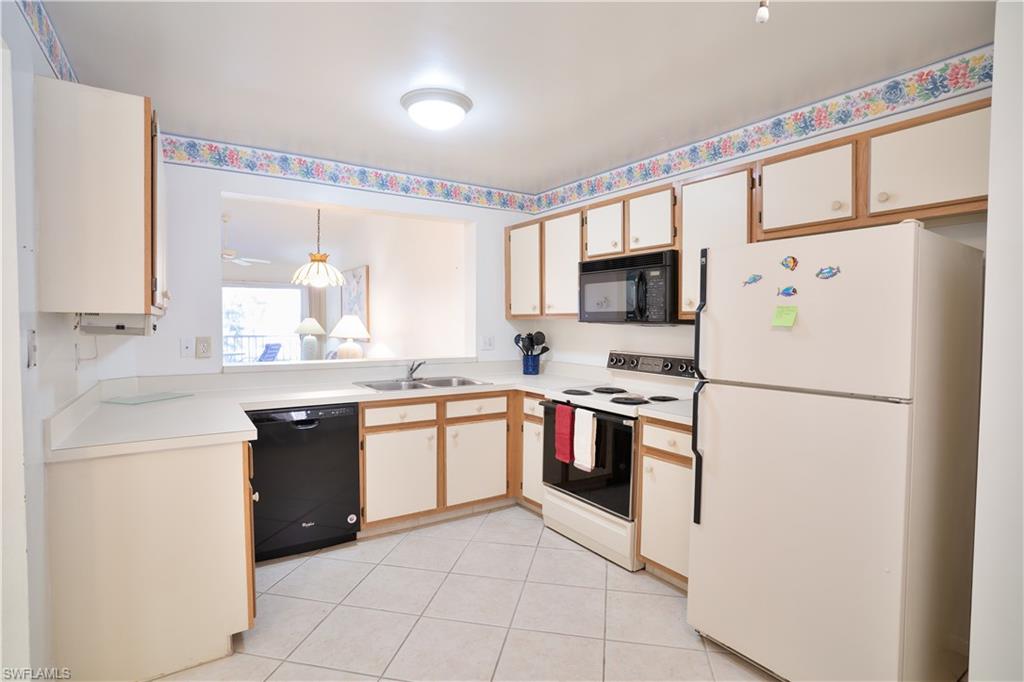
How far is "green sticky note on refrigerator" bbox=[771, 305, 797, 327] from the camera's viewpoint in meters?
1.71

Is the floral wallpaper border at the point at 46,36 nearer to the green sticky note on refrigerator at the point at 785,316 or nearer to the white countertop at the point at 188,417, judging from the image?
the white countertop at the point at 188,417

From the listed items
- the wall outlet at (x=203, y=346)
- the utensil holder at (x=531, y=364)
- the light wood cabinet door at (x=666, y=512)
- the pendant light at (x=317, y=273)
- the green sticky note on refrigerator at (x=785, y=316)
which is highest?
the pendant light at (x=317, y=273)

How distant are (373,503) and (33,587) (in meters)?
1.59

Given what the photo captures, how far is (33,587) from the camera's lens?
1465 millimetres

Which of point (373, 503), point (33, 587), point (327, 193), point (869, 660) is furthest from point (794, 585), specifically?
point (327, 193)

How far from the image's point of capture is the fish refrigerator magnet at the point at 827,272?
1.62 m

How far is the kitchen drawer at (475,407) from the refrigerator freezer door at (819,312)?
1613mm

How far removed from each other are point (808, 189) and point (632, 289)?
0.98 m

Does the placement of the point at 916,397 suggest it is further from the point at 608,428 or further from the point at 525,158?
the point at 525,158

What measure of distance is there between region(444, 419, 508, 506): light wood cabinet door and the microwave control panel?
0.85 metres

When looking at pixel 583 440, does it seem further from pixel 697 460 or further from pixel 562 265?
pixel 562 265

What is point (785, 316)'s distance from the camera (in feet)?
5.65

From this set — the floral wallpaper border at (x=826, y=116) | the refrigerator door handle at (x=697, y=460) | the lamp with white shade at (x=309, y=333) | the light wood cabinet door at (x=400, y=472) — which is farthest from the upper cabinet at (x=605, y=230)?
the lamp with white shade at (x=309, y=333)

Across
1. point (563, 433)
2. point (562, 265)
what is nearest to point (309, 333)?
point (562, 265)
